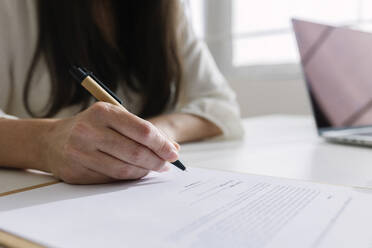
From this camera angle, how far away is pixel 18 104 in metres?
0.76

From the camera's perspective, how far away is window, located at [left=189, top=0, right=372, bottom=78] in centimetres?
159

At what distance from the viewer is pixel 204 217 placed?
0.27 metres

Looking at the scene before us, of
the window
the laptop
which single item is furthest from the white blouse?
the window

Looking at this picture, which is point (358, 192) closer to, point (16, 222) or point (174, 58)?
point (16, 222)

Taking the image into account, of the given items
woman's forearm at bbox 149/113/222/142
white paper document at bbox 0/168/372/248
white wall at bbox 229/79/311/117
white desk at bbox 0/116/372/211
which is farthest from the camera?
white wall at bbox 229/79/311/117

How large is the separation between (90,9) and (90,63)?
0.13 meters

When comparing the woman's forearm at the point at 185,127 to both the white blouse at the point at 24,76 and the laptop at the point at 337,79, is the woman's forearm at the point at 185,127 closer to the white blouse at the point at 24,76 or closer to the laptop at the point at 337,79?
the white blouse at the point at 24,76

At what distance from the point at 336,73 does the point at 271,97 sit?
0.94m

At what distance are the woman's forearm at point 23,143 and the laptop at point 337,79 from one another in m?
0.52

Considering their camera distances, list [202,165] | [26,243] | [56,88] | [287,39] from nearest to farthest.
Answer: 1. [26,243]
2. [202,165]
3. [56,88]
4. [287,39]

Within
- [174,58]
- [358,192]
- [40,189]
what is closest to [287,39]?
[174,58]

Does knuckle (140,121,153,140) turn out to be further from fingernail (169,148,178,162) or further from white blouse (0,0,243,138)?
white blouse (0,0,243,138)

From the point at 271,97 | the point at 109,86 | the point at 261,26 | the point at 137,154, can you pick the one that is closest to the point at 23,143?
the point at 137,154

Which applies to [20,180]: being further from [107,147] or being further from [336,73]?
[336,73]
